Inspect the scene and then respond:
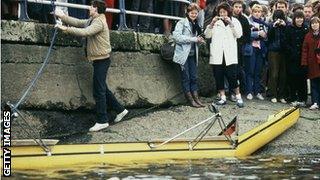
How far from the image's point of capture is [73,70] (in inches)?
456

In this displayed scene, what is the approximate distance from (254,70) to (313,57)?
1.19 metres

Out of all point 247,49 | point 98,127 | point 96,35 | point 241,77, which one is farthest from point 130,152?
point 241,77

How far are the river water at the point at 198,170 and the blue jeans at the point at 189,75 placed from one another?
2.98 m

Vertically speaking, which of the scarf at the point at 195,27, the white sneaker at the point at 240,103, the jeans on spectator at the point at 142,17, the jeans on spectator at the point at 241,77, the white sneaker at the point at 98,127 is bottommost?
the white sneaker at the point at 240,103

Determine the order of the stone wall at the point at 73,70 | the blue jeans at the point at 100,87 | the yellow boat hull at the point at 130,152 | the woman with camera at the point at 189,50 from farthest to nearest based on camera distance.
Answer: the woman with camera at the point at 189,50, the blue jeans at the point at 100,87, the stone wall at the point at 73,70, the yellow boat hull at the point at 130,152

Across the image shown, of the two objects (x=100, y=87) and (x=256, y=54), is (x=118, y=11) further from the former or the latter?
(x=256, y=54)

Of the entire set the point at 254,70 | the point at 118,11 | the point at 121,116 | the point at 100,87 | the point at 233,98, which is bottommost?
the point at 233,98

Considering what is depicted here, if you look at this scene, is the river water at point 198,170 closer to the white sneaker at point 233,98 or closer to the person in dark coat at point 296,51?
the white sneaker at point 233,98

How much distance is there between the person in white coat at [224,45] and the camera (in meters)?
12.9

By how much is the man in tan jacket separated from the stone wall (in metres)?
0.38

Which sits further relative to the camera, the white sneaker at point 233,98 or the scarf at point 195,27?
the white sneaker at point 233,98

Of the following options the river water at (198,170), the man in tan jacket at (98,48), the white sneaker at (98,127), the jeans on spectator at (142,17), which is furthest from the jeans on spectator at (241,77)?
the river water at (198,170)

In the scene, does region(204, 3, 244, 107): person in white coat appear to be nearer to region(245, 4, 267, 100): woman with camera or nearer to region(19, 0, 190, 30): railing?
region(19, 0, 190, 30): railing

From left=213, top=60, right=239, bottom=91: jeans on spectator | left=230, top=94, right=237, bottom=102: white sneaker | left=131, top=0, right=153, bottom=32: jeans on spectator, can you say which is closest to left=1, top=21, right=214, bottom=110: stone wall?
left=131, top=0, right=153, bottom=32: jeans on spectator
